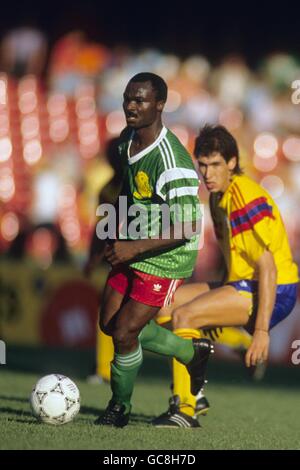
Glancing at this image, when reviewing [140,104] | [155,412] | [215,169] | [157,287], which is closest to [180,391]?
[157,287]

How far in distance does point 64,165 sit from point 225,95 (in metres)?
2.38

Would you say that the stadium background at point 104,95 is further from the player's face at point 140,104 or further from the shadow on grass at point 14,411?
the player's face at point 140,104

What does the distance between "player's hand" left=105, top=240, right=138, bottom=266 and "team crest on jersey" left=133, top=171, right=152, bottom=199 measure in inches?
12.5

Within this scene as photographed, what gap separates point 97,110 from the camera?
15.9 meters

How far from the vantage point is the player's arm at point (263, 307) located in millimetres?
6488

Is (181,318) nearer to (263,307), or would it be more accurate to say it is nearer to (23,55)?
(263,307)

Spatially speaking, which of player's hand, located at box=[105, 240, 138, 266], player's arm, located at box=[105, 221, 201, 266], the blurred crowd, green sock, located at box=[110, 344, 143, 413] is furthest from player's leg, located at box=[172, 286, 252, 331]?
the blurred crowd

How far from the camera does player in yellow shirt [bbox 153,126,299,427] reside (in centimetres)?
667

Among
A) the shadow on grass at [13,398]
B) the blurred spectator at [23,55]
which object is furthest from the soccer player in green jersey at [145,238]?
the blurred spectator at [23,55]

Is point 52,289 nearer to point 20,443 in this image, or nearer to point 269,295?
point 269,295
